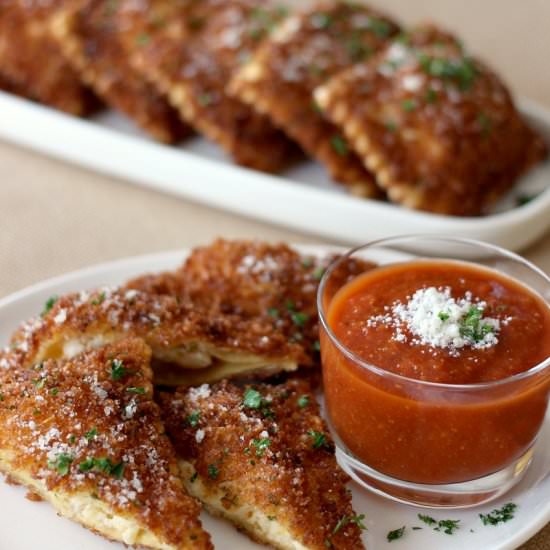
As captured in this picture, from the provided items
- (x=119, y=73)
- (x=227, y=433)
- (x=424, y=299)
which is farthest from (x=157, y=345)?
(x=119, y=73)

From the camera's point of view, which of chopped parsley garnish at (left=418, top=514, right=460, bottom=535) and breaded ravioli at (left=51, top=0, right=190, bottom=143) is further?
breaded ravioli at (left=51, top=0, right=190, bottom=143)

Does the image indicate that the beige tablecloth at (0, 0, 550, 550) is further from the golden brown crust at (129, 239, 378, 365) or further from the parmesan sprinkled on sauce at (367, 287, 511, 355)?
the parmesan sprinkled on sauce at (367, 287, 511, 355)

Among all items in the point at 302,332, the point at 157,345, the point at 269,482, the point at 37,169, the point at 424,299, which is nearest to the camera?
the point at 269,482

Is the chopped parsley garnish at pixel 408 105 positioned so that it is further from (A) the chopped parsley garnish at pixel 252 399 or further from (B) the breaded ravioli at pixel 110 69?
(A) the chopped parsley garnish at pixel 252 399

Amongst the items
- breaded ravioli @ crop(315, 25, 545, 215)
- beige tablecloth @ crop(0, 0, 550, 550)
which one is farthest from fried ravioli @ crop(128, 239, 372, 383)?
breaded ravioli @ crop(315, 25, 545, 215)

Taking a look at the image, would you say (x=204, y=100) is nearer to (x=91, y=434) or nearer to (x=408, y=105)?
(x=408, y=105)

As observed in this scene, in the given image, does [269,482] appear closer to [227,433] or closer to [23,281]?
[227,433]

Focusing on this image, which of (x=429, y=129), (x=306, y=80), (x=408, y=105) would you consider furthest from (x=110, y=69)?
(x=429, y=129)
